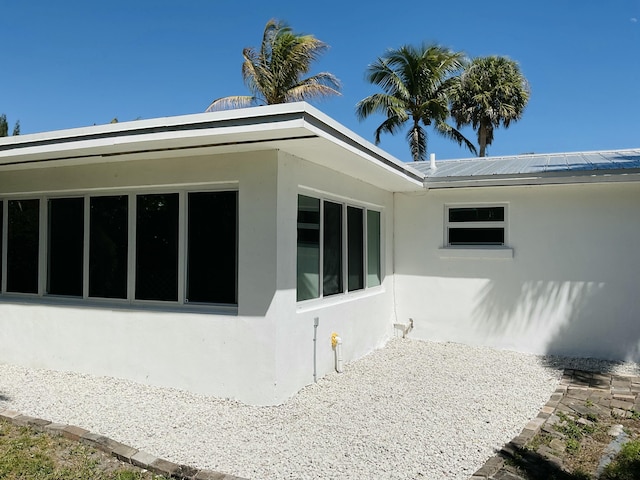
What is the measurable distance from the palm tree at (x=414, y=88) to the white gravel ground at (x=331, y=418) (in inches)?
776

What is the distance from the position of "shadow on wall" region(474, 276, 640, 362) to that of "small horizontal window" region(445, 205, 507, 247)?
805 millimetres

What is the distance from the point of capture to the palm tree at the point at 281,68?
71.4 feet

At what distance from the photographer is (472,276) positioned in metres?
8.93

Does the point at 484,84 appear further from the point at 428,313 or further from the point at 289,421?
the point at 289,421

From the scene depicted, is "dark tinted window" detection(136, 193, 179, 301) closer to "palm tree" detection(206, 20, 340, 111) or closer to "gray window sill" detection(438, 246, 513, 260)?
"gray window sill" detection(438, 246, 513, 260)

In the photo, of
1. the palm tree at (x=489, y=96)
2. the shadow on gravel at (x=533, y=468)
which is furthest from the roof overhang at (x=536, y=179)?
the palm tree at (x=489, y=96)

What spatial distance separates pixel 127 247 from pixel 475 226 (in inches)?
245

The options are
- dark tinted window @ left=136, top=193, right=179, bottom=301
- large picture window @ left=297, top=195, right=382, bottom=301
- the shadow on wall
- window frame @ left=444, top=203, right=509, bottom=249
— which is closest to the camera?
dark tinted window @ left=136, top=193, right=179, bottom=301

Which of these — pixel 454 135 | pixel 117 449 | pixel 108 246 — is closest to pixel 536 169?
pixel 108 246

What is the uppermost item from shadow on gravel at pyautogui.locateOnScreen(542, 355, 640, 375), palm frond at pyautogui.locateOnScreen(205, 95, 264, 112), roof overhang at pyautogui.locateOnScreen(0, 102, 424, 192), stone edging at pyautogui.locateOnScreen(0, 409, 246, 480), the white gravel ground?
palm frond at pyautogui.locateOnScreen(205, 95, 264, 112)

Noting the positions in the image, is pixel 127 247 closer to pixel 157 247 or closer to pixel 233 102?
pixel 157 247

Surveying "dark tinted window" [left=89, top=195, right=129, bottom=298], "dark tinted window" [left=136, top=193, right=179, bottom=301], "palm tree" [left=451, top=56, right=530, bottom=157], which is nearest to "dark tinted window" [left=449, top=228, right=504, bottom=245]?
"dark tinted window" [left=136, top=193, right=179, bottom=301]

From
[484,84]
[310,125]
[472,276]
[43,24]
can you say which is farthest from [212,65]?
[310,125]

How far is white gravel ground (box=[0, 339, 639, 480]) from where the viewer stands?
158 inches
